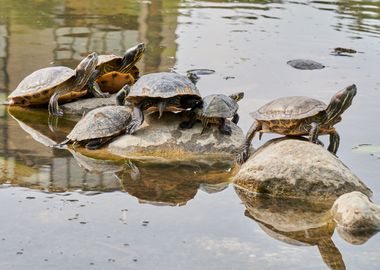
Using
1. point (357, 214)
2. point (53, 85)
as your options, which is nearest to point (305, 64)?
point (53, 85)

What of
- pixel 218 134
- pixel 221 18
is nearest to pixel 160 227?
pixel 218 134

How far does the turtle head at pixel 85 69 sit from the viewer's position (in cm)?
954

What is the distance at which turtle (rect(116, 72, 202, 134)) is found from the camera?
7.89m

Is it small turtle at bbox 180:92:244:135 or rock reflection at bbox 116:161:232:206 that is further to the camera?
small turtle at bbox 180:92:244:135

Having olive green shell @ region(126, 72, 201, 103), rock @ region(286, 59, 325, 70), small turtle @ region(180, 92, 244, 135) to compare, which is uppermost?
olive green shell @ region(126, 72, 201, 103)

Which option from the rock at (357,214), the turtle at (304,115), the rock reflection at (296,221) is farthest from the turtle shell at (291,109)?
the rock at (357,214)

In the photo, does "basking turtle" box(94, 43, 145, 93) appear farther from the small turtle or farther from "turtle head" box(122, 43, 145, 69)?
the small turtle

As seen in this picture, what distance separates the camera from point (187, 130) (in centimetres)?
810

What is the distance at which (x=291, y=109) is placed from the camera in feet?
23.5

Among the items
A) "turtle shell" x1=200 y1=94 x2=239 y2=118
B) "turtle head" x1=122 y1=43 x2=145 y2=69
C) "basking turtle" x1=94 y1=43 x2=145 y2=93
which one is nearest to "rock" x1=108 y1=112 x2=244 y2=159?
"turtle shell" x1=200 y1=94 x2=239 y2=118

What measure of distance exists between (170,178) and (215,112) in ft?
3.58

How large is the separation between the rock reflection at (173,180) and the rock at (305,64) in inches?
212

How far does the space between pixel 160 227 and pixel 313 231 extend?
127 cm

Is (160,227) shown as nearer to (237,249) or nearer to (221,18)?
(237,249)
